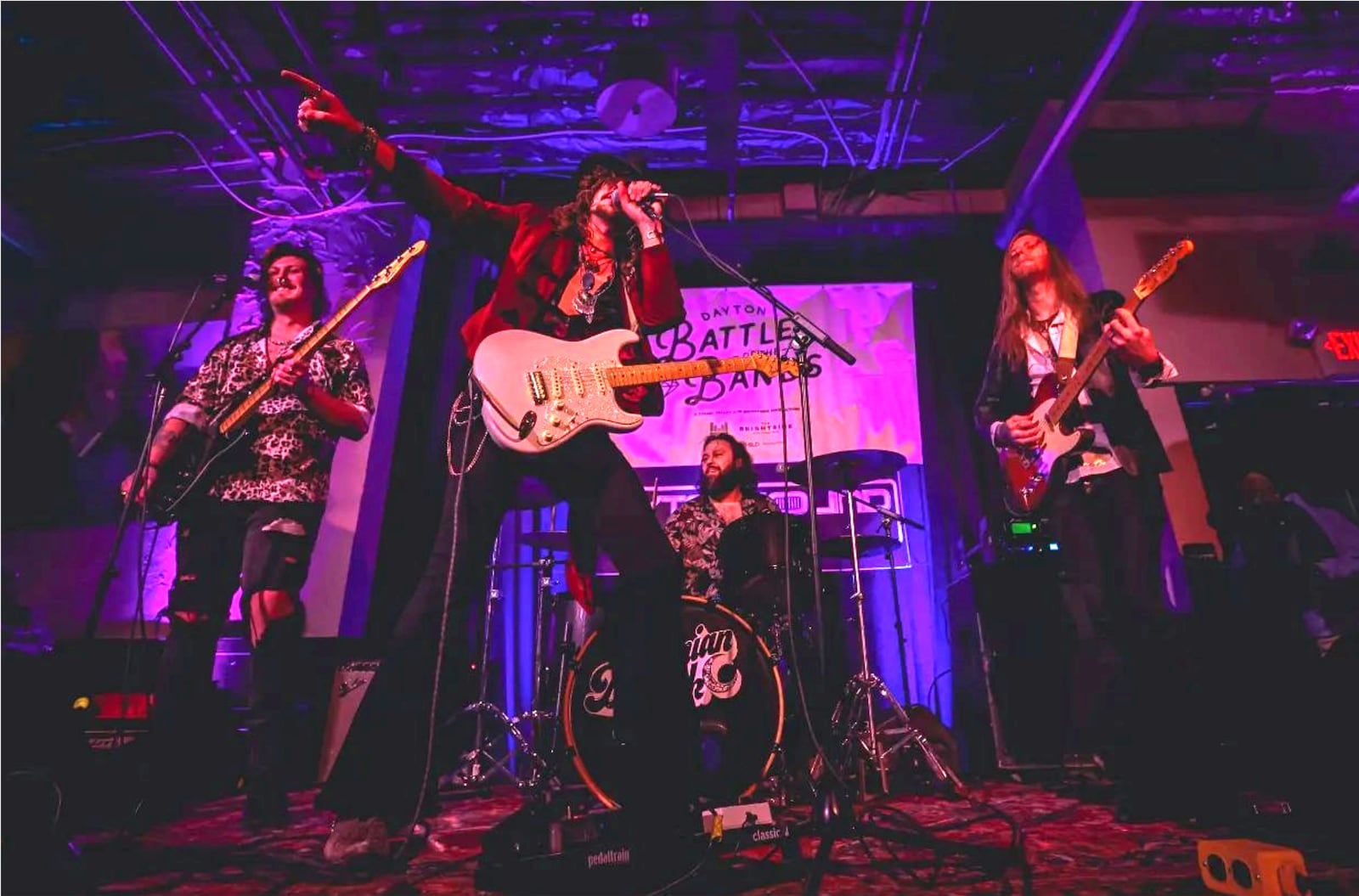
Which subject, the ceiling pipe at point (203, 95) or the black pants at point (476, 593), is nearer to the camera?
the black pants at point (476, 593)

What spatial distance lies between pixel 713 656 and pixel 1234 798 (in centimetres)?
193

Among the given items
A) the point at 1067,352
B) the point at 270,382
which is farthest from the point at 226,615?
the point at 1067,352

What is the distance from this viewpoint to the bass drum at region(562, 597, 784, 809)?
3072 millimetres

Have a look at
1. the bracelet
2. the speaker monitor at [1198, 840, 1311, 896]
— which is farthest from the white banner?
the speaker monitor at [1198, 840, 1311, 896]

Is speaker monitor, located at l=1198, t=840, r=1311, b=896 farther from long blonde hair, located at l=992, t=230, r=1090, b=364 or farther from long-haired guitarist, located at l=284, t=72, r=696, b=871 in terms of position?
long blonde hair, located at l=992, t=230, r=1090, b=364

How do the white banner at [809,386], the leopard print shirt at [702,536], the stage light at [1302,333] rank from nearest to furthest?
the leopard print shirt at [702,536] → the stage light at [1302,333] → the white banner at [809,386]

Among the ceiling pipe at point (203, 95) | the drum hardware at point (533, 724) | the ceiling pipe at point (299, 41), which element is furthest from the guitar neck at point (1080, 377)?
the ceiling pipe at point (203, 95)

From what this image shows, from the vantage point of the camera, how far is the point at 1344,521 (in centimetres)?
391

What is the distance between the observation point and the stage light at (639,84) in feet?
15.2

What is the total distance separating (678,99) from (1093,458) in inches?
151

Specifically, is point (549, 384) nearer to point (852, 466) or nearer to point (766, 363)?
point (766, 363)

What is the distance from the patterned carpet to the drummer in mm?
2002

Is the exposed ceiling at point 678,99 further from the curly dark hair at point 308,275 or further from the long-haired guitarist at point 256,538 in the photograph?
the long-haired guitarist at point 256,538

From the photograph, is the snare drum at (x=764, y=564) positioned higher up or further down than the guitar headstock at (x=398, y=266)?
further down
